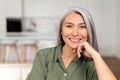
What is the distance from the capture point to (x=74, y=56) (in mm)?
1631

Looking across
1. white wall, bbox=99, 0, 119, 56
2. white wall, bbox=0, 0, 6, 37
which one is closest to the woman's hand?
white wall, bbox=0, 0, 6, 37

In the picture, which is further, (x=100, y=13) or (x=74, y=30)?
(x=100, y=13)

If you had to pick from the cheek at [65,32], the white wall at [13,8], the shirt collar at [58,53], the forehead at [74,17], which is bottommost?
the shirt collar at [58,53]

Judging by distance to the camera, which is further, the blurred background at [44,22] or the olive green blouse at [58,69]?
the blurred background at [44,22]

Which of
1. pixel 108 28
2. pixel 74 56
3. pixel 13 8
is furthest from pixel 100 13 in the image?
pixel 74 56

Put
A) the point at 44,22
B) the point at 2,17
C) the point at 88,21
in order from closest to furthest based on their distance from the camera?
1. the point at 88,21
2. the point at 2,17
3. the point at 44,22

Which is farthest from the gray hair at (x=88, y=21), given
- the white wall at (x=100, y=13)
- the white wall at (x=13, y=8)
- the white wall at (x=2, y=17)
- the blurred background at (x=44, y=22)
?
the white wall at (x=100, y=13)

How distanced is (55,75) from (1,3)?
17.1 ft

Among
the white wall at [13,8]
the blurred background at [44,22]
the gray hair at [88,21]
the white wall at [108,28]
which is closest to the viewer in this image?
the gray hair at [88,21]

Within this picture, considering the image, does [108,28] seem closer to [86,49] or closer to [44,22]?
[44,22]

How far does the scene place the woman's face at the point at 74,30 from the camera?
59.5 inches

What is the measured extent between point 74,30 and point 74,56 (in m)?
0.20

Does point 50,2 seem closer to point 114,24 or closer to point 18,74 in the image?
point 114,24

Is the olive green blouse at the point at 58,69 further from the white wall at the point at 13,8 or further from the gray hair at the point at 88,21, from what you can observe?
the white wall at the point at 13,8
